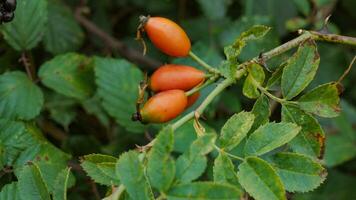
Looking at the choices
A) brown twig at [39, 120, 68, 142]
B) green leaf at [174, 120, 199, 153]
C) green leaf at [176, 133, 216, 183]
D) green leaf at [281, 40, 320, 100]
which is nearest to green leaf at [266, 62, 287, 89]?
green leaf at [281, 40, 320, 100]

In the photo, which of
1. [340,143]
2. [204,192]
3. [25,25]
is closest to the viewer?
[204,192]

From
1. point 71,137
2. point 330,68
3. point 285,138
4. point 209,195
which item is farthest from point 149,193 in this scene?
point 330,68

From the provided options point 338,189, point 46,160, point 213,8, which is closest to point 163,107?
point 46,160

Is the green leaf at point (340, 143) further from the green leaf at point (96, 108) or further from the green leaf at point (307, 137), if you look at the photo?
the green leaf at point (307, 137)

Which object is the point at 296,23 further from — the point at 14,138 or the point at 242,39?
the point at 14,138

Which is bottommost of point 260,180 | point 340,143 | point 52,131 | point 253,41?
point 340,143

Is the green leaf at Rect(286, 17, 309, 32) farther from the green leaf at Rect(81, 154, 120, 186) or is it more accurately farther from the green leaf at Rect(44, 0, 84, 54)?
the green leaf at Rect(81, 154, 120, 186)

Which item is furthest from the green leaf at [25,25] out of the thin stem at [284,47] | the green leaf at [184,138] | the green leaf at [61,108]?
the thin stem at [284,47]
